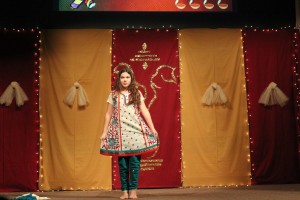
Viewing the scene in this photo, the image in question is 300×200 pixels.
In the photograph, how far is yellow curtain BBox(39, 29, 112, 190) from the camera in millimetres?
4797

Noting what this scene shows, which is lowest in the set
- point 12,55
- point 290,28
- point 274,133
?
point 274,133

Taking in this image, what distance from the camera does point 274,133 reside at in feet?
16.4

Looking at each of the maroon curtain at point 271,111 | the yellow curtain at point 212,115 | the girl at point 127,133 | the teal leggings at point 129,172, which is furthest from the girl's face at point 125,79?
the maroon curtain at point 271,111

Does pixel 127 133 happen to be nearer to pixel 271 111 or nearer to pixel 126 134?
pixel 126 134

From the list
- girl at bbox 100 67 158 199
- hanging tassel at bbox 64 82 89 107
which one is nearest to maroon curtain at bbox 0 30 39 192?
hanging tassel at bbox 64 82 89 107

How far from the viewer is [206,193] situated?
419 centimetres

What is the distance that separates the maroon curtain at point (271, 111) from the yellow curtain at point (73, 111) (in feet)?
6.13

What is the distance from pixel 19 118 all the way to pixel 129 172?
1.90 meters

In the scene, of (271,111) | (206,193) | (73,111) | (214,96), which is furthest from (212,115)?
(73,111)

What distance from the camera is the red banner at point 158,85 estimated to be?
489cm

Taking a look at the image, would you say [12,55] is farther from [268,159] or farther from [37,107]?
[268,159]

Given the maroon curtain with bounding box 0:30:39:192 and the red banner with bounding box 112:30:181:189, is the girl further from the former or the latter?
the maroon curtain with bounding box 0:30:39:192

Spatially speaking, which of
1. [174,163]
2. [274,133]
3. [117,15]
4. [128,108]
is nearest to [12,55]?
[117,15]

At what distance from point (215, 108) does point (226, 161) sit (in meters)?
0.69
